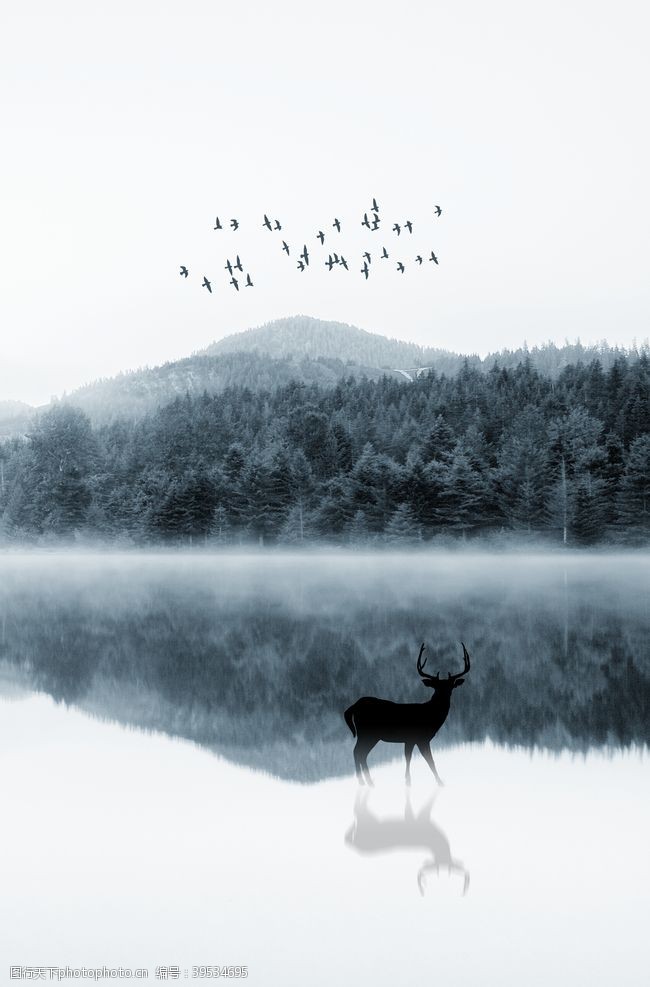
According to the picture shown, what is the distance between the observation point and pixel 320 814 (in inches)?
293

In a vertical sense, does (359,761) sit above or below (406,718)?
below

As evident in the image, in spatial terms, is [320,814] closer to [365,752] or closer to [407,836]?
[365,752]

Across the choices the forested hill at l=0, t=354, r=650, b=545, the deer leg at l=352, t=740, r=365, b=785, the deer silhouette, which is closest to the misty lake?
the deer leg at l=352, t=740, r=365, b=785

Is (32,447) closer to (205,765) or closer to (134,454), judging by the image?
(134,454)

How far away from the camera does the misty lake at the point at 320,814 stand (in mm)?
5309

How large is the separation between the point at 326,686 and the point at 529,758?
433 centimetres

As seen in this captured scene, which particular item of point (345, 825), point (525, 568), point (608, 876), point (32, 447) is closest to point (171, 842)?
point (345, 825)

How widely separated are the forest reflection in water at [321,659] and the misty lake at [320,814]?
0.08 meters

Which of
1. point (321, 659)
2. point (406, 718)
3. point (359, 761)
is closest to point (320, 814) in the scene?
point (359, 761)

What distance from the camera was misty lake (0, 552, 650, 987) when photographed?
17.4ft

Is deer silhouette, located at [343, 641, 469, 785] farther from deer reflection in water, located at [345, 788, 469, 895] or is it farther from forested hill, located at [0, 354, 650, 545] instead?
forested hill, located at [0, 354, 650, 545]

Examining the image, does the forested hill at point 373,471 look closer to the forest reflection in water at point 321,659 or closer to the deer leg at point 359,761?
the forest reflection in water at point 321,659

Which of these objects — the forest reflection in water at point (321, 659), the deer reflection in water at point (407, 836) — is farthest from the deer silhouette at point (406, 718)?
the forest reflection in water at point (321, 659)

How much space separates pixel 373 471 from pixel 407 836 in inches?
2546
